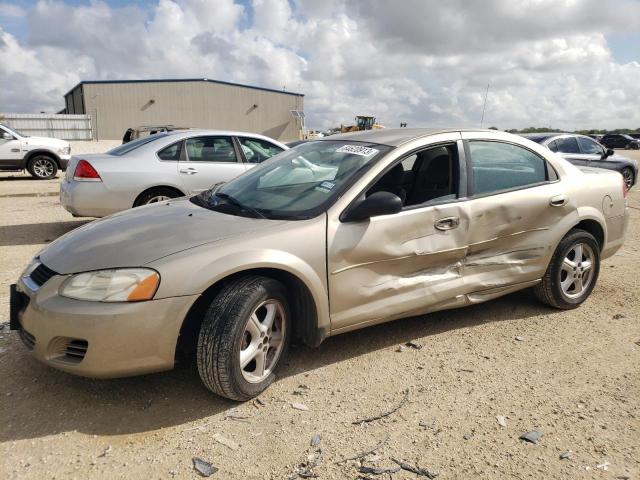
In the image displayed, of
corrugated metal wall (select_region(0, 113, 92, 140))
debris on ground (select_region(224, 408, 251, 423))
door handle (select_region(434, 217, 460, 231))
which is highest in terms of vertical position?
corrugated metal wall (select_region(0, 113, 92, 140))

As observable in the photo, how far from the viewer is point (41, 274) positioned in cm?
284

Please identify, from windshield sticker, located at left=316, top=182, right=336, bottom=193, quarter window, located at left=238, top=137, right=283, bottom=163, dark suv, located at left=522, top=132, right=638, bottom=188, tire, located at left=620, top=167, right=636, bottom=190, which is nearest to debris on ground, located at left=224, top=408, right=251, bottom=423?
windshield sticker, located at left=316, top=182, right=336, bottom=193

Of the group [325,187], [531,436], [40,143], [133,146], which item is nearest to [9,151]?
[40,143]

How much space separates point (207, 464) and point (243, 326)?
27.4 inches

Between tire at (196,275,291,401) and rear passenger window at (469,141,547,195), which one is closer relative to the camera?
tire at (196,275,291,401)

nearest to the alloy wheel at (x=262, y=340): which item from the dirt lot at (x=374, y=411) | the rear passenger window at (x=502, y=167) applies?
the dirt lot at (x=374, y=411)

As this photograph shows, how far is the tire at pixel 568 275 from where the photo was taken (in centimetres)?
415

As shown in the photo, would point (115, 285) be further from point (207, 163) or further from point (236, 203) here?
point (207, 163)

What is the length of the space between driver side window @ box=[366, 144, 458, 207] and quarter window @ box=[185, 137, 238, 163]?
13.4 feet

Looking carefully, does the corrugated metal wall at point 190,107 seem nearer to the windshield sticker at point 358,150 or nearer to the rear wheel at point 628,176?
the rear wheel at point 628,176

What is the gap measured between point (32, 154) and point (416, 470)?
15618 mm

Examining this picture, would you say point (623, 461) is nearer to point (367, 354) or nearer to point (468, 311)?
point (367, 354)

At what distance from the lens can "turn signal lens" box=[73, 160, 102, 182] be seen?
6445 mm

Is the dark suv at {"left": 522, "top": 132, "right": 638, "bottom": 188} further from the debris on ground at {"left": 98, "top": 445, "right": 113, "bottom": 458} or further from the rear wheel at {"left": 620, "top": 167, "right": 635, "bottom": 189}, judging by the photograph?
the debris on ground at {"left": 98, "top": 445, "right": 113, "bottom": 458}
